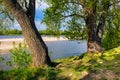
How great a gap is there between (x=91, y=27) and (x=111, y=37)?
6.22 meters

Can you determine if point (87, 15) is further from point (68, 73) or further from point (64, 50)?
point (64, 50)

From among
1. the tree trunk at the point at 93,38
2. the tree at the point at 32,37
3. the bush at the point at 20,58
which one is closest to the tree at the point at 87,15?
the tree trunk at the point at 93,38

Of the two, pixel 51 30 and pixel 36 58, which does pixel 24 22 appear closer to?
pixel 36 58

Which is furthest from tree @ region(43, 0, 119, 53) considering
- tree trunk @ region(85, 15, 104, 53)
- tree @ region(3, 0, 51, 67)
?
tree @ region(3, 0, 51, 67)

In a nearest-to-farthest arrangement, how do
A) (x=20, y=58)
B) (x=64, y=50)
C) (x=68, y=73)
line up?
(x=68, y=73)
(x=20, y=58)
(x=64, y=50)

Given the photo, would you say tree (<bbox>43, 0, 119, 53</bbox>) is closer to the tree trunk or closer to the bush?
the tree trunk

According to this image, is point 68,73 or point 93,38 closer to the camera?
point 68,73

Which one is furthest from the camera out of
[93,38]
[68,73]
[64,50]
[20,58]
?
[64,50]

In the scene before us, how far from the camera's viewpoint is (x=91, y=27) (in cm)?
2222

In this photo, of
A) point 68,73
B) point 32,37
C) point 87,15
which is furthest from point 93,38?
point 68,73

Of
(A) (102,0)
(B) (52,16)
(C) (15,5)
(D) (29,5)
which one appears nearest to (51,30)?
(B) (52,16)

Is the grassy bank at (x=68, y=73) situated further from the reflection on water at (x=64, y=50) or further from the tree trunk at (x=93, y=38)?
the reflection on water at (x=64, y=50)

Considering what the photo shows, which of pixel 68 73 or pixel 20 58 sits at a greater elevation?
pixel 68 73

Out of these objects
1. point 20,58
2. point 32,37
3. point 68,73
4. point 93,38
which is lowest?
point 20,58
